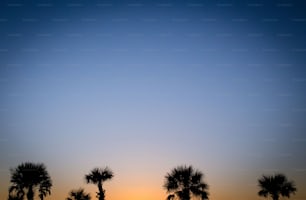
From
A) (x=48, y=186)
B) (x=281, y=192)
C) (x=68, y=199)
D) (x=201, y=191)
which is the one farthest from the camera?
(x=68, y=199)

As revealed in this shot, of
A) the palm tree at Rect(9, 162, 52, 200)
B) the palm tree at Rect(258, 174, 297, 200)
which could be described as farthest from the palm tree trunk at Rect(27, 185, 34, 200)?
the palm tree at Rect(258, 174, 297, 200)

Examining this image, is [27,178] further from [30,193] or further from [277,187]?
[277,187]

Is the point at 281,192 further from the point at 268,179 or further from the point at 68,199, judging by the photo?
→ the point at 68,199

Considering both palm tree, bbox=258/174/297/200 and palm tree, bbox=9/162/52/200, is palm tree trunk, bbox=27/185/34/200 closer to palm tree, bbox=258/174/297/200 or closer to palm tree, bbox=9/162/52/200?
palm tree, bbox=9/162/52/200

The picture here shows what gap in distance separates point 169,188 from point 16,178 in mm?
21729

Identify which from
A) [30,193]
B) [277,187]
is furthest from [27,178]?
[277,187]

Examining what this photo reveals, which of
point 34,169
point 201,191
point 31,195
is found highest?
point 34,169

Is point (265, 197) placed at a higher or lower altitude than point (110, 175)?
lower

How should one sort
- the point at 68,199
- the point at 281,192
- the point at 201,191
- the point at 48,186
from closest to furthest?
the point at 201,191 < the point at 281,192 < the point at 48,186 < the point at 68,199

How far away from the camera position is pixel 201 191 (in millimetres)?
38500

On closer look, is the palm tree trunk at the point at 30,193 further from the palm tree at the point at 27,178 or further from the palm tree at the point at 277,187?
the palm tree at the point at 277,187

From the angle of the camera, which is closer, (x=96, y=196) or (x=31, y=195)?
(x=31, y=195)

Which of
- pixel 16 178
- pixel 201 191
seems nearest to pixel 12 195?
pixel 16 178

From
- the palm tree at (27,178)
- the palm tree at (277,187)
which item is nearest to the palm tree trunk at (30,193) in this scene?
the palm tree at (27,178)
